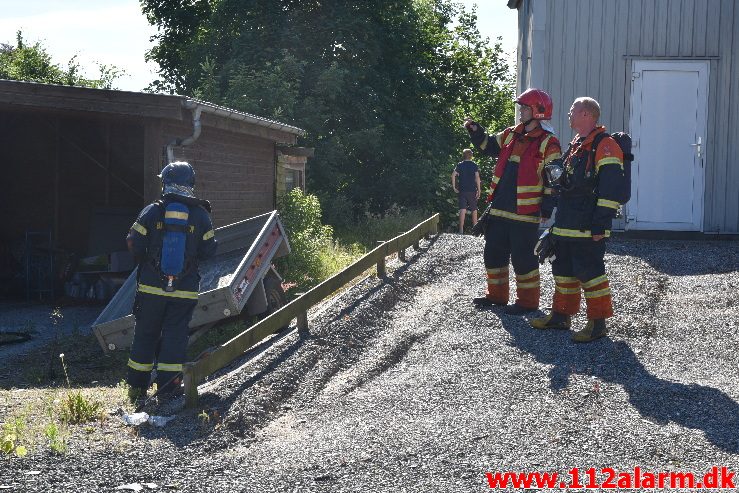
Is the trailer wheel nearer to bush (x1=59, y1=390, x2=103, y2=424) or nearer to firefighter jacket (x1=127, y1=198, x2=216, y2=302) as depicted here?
firefighter jacket (x1=127, y1=198, x2=216, y2=302)

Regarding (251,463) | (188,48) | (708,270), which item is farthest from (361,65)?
(251,463)

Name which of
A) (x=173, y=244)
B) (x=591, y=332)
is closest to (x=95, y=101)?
(x=173, y=244)

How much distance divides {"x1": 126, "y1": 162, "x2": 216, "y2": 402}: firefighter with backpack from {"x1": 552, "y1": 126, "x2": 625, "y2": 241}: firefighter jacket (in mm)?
3252

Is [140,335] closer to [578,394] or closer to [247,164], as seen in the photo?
[578,394]

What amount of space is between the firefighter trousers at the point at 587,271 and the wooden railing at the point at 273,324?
2479 mm

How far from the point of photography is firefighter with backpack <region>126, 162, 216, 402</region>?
7.62 meters

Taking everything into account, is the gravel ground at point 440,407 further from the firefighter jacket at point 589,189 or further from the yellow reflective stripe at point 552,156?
the yellow reflective stripe at point 552,156

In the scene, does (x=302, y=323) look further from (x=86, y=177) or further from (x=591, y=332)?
(x=86, y=177)

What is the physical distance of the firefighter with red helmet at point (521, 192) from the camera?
362 inches

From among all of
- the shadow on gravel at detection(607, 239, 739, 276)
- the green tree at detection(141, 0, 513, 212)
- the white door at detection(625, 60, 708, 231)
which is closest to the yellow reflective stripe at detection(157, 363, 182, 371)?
the shadow on gravel at detection(607, 239, 739, 276)

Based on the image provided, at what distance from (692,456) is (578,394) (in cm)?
143

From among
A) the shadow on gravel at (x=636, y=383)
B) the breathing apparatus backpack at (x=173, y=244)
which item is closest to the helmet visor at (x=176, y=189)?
the breathing apparatus backpack at (x=173, y=244)

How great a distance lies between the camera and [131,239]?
7.65 m

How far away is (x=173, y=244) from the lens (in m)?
7.59
